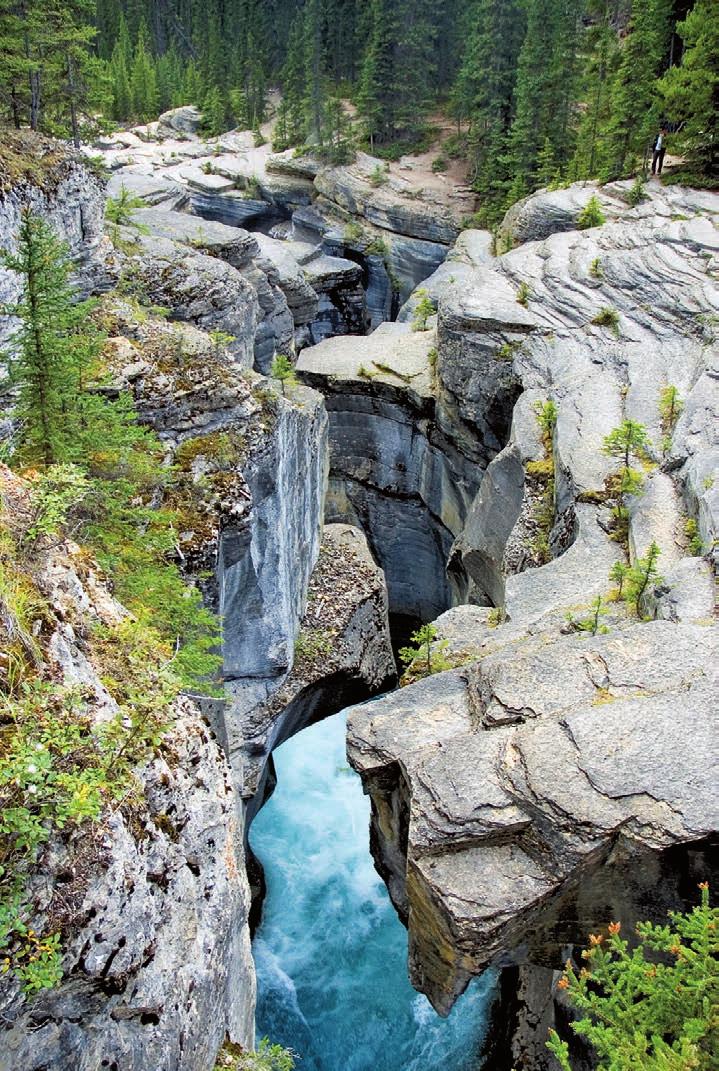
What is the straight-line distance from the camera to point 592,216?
27.6 meters

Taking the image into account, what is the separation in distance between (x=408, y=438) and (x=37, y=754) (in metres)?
22.2

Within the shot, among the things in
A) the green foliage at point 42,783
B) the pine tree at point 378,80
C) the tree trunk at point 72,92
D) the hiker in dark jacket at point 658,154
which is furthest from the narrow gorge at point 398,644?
the pine tree at point 378,80

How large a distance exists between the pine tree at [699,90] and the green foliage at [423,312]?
1069 centimetres

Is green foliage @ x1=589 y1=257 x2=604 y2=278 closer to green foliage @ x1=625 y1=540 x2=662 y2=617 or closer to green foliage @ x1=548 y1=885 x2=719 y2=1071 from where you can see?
green foliage @ x1=625 y1=540 x2=662 y2=617

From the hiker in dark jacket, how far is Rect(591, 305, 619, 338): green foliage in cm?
1237

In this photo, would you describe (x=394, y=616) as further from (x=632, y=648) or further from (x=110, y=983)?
(x=110, y=983)

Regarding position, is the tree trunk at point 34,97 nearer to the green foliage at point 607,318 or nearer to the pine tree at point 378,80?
the green foliage at point 607,318

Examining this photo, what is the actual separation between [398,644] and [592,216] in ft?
58.1

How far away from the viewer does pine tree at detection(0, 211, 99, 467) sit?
27.5ft

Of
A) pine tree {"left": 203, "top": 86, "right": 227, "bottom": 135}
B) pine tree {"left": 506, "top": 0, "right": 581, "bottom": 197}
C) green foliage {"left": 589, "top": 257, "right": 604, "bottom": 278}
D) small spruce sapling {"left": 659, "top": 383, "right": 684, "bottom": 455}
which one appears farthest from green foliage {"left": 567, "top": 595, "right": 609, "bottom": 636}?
pine tree {"left": 203, "top": 86, "right": 227, "bottom": 135}

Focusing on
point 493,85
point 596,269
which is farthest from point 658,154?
point 493,85

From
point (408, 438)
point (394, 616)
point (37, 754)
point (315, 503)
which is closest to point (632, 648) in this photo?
point (37, 754)

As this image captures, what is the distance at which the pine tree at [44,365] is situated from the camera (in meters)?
8.38

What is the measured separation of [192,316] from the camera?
59.7 ft
